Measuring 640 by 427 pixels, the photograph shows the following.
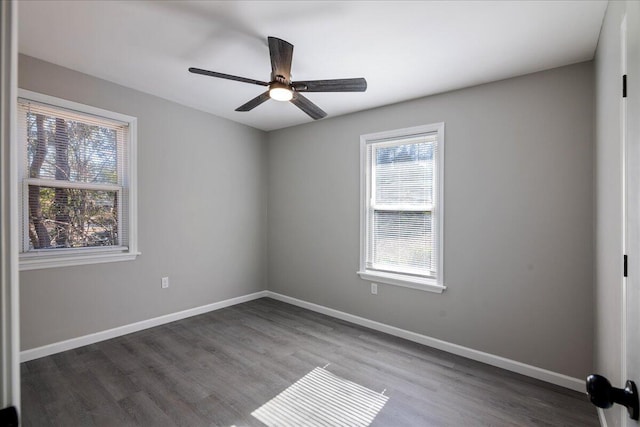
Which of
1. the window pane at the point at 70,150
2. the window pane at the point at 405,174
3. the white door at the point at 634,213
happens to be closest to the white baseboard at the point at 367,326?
the window pane at the point at 405,174

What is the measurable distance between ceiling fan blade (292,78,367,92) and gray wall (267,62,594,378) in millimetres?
1316

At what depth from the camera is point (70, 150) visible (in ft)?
9.49

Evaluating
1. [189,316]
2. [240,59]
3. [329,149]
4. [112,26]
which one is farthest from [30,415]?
Answer: [329,149]

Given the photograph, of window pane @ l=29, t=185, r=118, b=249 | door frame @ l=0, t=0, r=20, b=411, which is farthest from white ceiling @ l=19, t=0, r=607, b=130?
door frame @ l=0, t=0, r=20, b=411

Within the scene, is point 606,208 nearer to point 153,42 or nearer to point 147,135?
point 153,42

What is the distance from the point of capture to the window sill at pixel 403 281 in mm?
3093

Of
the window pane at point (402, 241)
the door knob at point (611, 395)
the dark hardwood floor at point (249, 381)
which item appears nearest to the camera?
the door knob at point (611, 395)

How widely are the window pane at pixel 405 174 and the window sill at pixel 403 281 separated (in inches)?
33.0

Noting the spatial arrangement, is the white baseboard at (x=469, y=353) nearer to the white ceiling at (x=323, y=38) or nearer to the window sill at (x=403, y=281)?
the window sill at (x=403, y=281)

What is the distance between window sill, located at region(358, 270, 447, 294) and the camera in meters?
3.09

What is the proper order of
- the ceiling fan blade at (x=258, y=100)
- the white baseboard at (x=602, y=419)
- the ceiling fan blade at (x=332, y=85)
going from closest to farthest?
the white baseboard at (x=602, y=419) < the ceiling fan blade at (x=332, y=85) < the ceiling fan blade at (x=258, y=100)

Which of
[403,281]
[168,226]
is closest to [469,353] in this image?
[403,281]

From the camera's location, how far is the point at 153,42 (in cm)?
233

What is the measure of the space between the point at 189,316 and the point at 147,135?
7.40ft
